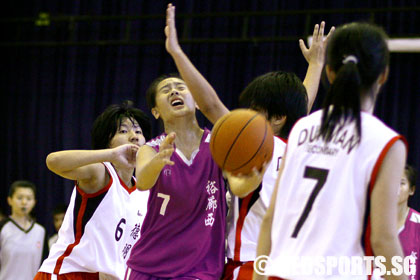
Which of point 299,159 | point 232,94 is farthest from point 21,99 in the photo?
point 299,159

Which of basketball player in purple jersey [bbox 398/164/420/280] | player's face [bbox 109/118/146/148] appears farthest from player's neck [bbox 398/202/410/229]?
player's face [bbox 109/118/146/148]

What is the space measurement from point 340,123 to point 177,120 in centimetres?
136

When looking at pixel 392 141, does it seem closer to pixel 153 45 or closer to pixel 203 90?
pixel 203 90

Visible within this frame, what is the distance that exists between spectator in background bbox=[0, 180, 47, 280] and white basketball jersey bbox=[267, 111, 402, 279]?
6379 millimetres

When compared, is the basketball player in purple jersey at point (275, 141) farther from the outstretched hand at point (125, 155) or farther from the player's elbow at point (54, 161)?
the player's elbow at point (54, 161)

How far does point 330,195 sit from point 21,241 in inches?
262

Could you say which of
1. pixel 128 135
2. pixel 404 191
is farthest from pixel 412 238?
pixel 128 135

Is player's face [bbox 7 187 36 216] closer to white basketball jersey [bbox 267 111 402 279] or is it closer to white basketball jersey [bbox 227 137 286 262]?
white basketball jersey [bbox 227 137 286 262]

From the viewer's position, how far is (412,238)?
17.1 feet

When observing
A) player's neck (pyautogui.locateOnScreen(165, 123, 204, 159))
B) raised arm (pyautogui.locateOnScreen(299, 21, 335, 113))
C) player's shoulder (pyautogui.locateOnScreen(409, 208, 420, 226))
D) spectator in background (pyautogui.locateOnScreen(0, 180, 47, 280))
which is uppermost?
raised arm (pyautogui.locateOnScreen(299, 21, 335, 113))

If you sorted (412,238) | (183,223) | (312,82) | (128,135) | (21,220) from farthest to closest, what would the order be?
(21,220) → (412,238) → (128,135) → (312,82) → (183,223)

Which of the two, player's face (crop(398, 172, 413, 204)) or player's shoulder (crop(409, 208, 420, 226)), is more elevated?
player's face (crop(398, 172, 413, 204))

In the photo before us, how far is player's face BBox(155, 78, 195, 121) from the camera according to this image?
3.47 m

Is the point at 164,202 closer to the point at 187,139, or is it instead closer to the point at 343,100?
the point at 187,139
